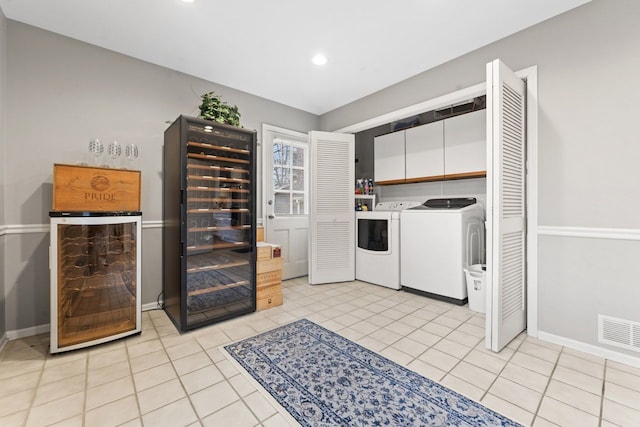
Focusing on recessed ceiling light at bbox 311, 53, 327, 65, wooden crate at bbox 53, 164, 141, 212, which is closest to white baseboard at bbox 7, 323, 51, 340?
wooden crate at bbox 53, 164, 141, 212

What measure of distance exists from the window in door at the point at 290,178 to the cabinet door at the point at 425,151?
61.9 inches

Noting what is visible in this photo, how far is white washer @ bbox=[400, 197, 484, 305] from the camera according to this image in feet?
9.77

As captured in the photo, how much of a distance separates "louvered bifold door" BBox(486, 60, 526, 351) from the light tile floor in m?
0.27

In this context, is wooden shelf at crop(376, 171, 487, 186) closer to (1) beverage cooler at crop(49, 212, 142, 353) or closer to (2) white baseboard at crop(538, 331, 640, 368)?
(2) white baseboard at crop(538, 331, 640, 368)

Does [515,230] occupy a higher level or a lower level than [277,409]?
higher

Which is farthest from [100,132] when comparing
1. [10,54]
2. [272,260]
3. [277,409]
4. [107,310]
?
[277,409]

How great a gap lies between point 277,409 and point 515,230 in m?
2.19

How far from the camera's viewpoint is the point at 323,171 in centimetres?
378

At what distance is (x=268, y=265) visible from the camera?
2906 mm

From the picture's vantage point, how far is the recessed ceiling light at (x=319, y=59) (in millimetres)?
2799

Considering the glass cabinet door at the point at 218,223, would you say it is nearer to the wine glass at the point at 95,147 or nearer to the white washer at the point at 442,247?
the wine glass at the point at 95,147

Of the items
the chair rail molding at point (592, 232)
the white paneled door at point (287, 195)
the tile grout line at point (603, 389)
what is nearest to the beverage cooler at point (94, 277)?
the white paneled door at point (287, 195)

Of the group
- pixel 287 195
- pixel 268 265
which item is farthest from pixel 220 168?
pixel 287 195

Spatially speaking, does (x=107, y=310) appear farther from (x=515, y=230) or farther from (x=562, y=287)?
(x=562, y=287)
